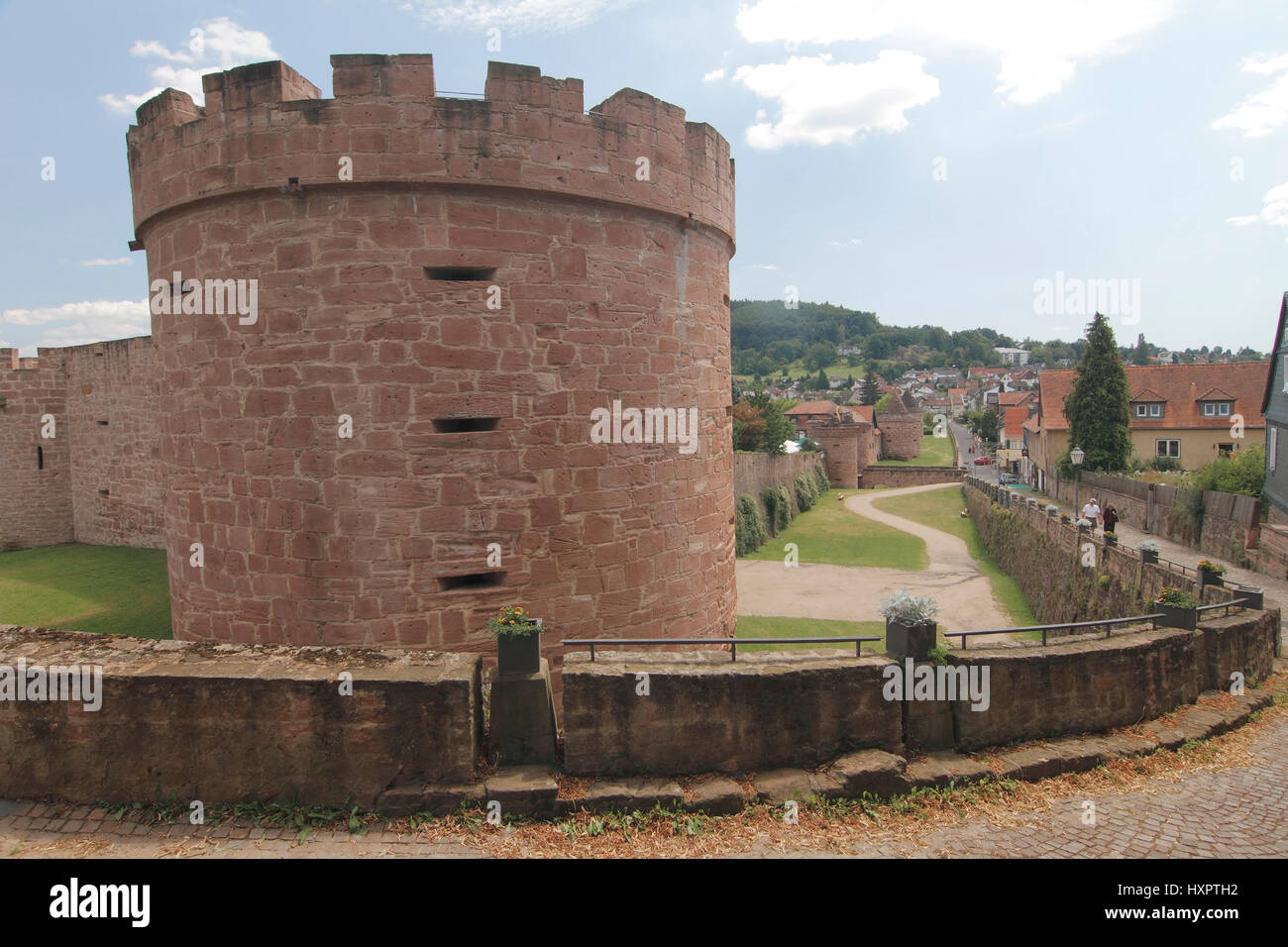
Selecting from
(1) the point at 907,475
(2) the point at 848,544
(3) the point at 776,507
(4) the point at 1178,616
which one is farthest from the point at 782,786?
(1) the point at 907,475

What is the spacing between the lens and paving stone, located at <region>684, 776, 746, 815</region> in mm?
4695

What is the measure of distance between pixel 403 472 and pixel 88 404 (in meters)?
21.3

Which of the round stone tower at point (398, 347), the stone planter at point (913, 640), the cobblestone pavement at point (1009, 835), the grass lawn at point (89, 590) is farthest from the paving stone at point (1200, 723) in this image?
the grass lawn at point (89, 590)

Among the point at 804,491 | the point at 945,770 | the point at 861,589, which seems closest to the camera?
the point at 945,770

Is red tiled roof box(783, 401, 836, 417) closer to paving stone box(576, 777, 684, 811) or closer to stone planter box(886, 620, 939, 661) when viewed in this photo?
stone planter box(886, 620, 939, 661)

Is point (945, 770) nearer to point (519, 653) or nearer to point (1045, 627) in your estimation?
point (1045, 627)

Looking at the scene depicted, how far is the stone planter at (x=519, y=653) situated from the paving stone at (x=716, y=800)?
1373mm

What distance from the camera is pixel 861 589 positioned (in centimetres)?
2178

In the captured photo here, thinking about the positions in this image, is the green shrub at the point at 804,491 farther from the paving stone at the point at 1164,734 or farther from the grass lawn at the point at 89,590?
the paving stone at the point at 1164,734

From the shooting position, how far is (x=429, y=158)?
20.0 ft

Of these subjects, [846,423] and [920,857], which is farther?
[846,423]

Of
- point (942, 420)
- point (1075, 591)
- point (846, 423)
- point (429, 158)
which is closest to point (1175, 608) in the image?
point (429, 158)

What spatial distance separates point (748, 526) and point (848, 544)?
4.49 meters

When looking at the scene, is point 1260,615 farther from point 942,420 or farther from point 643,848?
point 942,420
